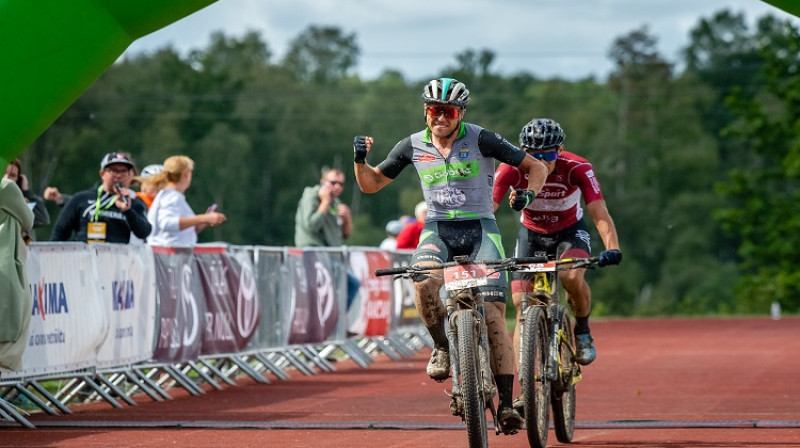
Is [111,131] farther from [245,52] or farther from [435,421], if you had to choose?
[435,421]

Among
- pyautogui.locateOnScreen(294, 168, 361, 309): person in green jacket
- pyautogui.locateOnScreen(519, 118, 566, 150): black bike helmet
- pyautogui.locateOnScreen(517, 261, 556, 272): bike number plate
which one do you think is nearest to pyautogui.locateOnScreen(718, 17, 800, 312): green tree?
pyautogui.locateOnScreen(294, 168, 361, 309): person in green jacket

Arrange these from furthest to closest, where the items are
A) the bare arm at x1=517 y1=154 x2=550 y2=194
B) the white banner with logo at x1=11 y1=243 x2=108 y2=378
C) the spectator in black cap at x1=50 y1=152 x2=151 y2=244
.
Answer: the spectator in black cap at x1=50 y1=152 x2=151 y2=244, the white banner with logo at x1=11 y1=243 x2=108 y2=378, the bare arm at x1=517 y1=154 x2=550 y2=194

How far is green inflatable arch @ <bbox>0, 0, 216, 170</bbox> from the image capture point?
9.16m

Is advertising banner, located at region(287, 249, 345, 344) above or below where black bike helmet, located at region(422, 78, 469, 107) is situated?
below

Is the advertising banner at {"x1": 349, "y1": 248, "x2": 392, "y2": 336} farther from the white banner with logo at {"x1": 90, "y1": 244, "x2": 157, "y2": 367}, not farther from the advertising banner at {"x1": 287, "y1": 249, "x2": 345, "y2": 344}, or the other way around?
the white banner with logo at {"x1": 90, "y1": 244, "x2": 157, "y2": 367}

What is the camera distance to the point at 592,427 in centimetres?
1207

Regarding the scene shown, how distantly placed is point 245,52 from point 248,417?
3905 inches

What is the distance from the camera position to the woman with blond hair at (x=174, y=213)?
1609cm

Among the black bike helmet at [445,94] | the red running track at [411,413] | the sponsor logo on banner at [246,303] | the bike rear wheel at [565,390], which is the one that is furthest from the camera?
the sponsor logo on banner at [246,303]

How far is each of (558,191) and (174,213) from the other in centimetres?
565

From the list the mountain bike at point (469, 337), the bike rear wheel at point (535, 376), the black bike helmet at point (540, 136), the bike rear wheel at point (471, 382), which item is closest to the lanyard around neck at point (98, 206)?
the black bike helmet at point (540, 136)

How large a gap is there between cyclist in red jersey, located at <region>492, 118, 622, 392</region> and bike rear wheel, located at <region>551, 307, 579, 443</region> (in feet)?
0.98

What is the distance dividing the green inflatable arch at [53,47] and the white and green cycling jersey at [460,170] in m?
1.64

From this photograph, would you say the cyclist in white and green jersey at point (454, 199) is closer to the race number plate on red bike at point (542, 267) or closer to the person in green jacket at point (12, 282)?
the race number plate on red bike at point (542, 267)
